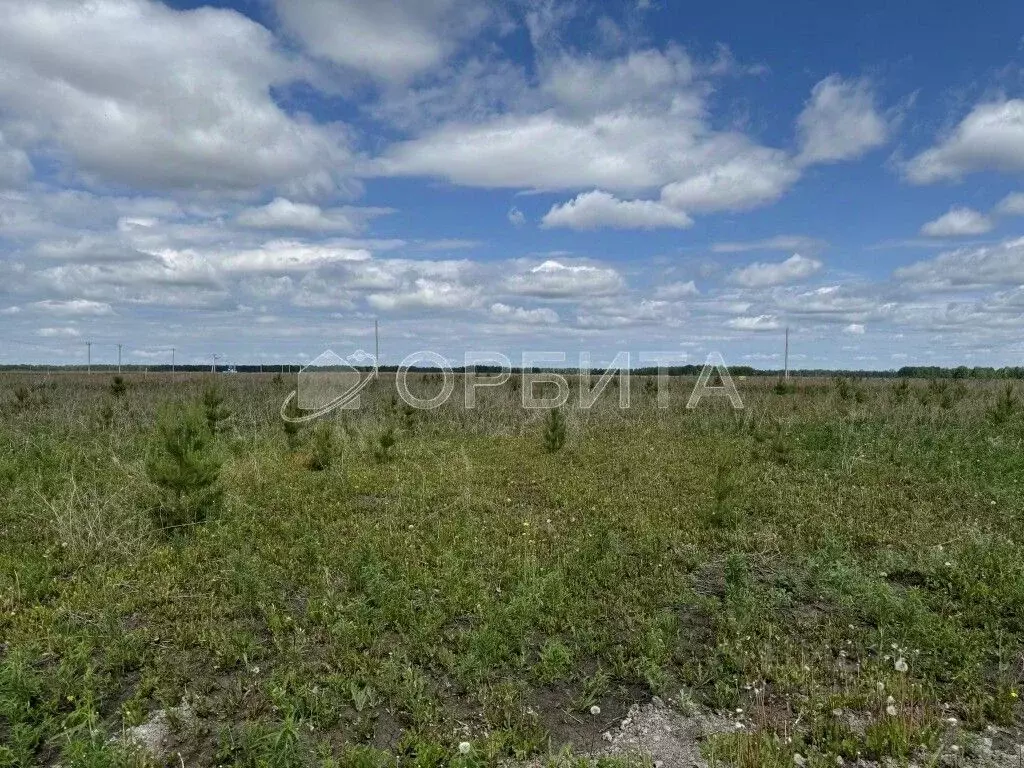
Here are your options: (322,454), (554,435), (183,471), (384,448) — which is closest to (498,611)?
(183,471)

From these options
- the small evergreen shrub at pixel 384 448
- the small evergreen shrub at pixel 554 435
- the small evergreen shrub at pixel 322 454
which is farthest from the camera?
the small evergreen shrub at pixel 554 435

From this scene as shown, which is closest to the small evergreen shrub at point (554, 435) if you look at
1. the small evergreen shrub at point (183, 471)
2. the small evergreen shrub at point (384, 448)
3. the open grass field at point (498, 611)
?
the open grass field at point (498, 611)

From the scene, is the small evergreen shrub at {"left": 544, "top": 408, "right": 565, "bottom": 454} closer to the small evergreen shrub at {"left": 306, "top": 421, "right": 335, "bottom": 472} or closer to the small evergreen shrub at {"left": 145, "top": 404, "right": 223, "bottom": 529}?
the small evergreen shrub at {"left": 306, "top": 421, "right": 335, "bottom": 472}

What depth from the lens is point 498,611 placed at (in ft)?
17.1

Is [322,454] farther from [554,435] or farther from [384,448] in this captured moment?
[554,435]

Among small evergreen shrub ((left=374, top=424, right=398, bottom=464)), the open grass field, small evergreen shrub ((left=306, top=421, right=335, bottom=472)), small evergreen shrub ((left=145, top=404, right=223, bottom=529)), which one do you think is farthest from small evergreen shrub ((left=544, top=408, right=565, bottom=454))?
small evergreen shrub ((left=145, top=404, right=223, bottom=529))

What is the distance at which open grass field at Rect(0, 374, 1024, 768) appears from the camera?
3783mm

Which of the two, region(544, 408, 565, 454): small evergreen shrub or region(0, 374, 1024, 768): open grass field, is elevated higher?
region(544, 408, 565, 454): small evergreen shrub

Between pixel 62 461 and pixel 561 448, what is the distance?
9.17m

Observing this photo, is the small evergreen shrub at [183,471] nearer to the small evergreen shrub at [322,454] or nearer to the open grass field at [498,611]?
the open grass field at [498,611]

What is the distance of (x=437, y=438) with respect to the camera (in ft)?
51.8

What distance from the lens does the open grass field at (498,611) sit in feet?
12.4

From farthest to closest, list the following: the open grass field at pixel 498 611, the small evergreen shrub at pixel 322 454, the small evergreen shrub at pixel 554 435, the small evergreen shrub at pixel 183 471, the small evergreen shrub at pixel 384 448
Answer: the small evergreen shrub at pixel 554 435
the small evergreen shrub at pixel 384 448
the small evergreen shrub at pixel 322 454
the small evergreen shrub at pixel 183 471
the open grass field at pixel 498 611

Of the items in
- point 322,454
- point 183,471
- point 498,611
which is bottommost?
point 498,611
